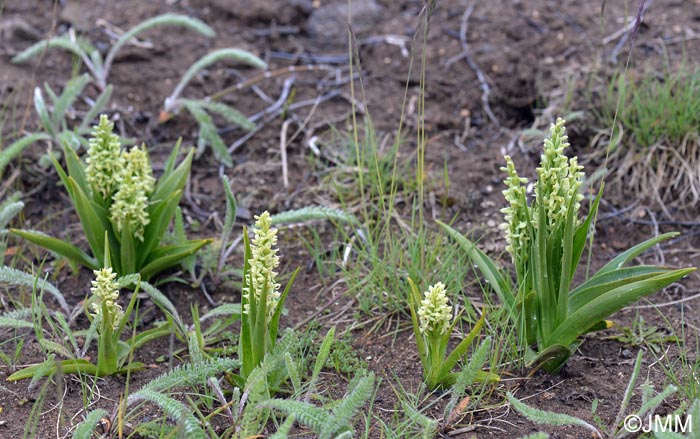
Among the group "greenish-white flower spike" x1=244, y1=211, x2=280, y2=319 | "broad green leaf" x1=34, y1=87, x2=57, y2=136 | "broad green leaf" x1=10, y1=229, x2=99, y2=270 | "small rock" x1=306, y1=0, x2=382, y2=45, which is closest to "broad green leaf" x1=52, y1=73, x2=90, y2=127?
"broad green leaf" x1=34, y1=87, x2=57, y2=136

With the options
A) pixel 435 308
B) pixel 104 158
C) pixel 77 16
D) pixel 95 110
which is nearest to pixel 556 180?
pixel 435 308

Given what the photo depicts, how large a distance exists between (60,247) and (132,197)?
414mm

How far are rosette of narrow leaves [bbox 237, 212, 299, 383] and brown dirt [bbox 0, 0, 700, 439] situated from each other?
1.20 ft

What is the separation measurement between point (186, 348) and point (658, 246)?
2.13 m

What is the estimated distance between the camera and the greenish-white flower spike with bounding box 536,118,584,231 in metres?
2.47

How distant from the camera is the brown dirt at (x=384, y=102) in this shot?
2.90 metres

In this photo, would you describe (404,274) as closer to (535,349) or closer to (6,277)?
(535,349)

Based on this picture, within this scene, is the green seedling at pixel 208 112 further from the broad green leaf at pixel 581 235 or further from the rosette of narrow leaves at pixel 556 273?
the broad green leaf at pixel 581 235

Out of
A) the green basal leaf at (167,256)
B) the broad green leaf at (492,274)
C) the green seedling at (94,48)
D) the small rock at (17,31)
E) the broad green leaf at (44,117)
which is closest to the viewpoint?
the broad green leaf at (492,274)

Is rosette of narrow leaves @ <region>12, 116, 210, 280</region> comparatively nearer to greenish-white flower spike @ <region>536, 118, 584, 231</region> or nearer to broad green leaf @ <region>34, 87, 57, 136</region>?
broad green leaf @ <region>34, 87, 57, 136</region>

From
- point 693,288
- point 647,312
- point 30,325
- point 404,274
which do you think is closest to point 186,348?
point 30,325

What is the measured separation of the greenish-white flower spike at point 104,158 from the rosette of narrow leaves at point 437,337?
1280 mm

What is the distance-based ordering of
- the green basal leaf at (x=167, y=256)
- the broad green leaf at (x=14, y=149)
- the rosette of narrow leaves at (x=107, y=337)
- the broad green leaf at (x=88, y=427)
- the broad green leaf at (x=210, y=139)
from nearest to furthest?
the broad green leaf at (x=88, y=427) < the rosette of narrow leaves at (x=107, y=337) < the green basal leaf at (x=167, y=256) < the broad green leaf at (x=14, y=149) < the broad green leaf at (x=210, y=139)

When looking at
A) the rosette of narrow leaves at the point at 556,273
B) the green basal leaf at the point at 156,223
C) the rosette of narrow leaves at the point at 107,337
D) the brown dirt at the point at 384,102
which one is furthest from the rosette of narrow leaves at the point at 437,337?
the green basal leaf at the point at 156,223
